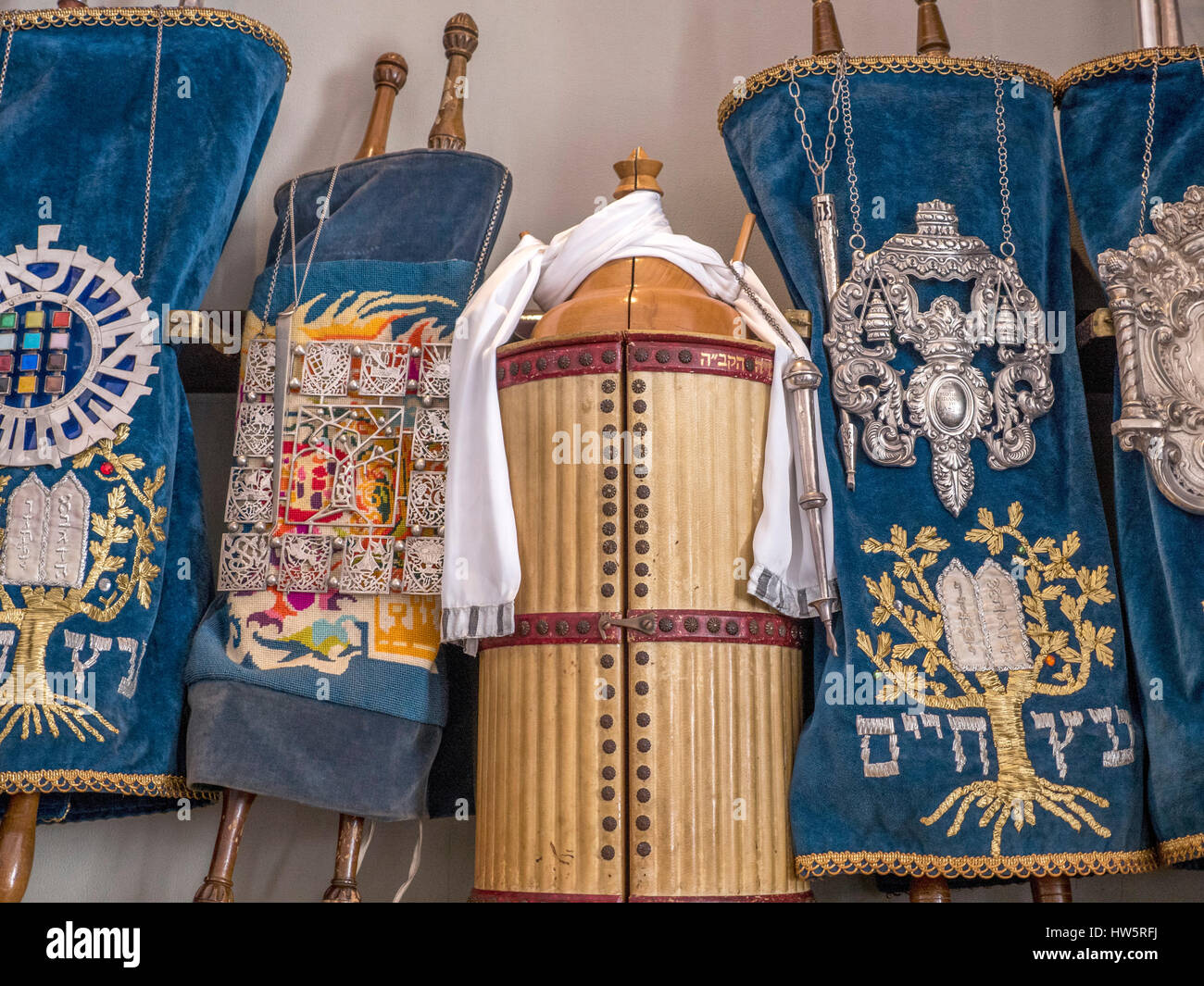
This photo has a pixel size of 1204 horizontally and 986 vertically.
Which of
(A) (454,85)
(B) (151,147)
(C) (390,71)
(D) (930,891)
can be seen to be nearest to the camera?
(D) (930,891)

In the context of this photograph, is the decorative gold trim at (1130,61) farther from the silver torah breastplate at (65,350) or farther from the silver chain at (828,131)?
the silver torah breastplate at (65,350)

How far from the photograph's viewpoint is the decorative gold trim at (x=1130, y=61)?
3104 mm

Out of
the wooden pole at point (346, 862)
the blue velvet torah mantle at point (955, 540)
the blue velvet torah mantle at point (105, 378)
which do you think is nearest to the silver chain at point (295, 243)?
the blue velvet torah mantle at point (105, 378)

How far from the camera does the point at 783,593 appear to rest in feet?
9.12

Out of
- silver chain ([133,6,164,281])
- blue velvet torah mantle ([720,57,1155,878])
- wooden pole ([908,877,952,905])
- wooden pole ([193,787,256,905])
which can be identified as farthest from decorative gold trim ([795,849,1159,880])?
silver chain ([133,6,164,281])

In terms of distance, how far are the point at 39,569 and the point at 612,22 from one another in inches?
95.2

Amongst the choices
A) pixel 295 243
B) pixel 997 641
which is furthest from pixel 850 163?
pixel 295 243

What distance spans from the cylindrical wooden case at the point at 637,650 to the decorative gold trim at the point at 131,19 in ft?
4.27

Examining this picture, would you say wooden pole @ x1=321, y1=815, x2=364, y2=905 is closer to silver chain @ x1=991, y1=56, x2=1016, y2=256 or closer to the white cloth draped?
the white cloth draped

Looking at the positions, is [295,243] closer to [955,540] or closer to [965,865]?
[955,540]

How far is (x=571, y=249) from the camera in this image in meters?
3.09

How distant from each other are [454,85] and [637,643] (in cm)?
188

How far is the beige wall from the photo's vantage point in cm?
377

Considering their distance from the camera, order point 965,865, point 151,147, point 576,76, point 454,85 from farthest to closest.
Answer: point 576,76 < point 454,85 < point 151,147 < point 965,865
